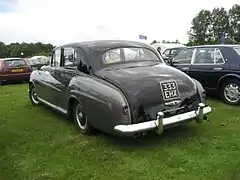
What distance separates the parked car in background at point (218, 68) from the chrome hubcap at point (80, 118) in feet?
12.5

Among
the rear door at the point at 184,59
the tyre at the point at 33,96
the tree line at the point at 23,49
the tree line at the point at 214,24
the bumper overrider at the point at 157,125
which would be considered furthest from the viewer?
the tree line at the point at 23,49

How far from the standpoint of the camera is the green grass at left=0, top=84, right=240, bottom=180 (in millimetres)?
4621

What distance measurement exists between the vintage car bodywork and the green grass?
0.35 m

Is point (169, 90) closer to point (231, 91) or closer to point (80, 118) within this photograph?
point (80, 118)

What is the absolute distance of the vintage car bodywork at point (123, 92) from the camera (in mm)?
5285

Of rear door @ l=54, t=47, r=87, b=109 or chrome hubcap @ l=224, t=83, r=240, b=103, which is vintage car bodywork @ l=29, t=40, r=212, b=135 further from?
chrome hubcap @ l=224, t=83, r=240, b=103

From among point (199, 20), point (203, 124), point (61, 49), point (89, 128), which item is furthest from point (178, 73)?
point (199, 20)

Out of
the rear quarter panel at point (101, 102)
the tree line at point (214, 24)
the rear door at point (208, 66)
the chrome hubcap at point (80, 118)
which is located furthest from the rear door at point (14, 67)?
the tree line at point (214, 24)

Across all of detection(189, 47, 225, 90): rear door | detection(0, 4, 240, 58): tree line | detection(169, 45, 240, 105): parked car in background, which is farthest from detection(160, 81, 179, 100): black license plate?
detection(0, 4, 240, 58): tree line

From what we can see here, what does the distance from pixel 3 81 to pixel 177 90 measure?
1174 cm

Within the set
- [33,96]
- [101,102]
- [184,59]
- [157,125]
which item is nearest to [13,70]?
[33,96]

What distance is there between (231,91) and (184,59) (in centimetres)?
178

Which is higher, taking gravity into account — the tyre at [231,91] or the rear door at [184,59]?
the rear door at [184,59]

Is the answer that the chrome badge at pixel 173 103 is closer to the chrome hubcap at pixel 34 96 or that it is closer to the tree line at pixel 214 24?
the chrome hubcap at pixel 34 96
